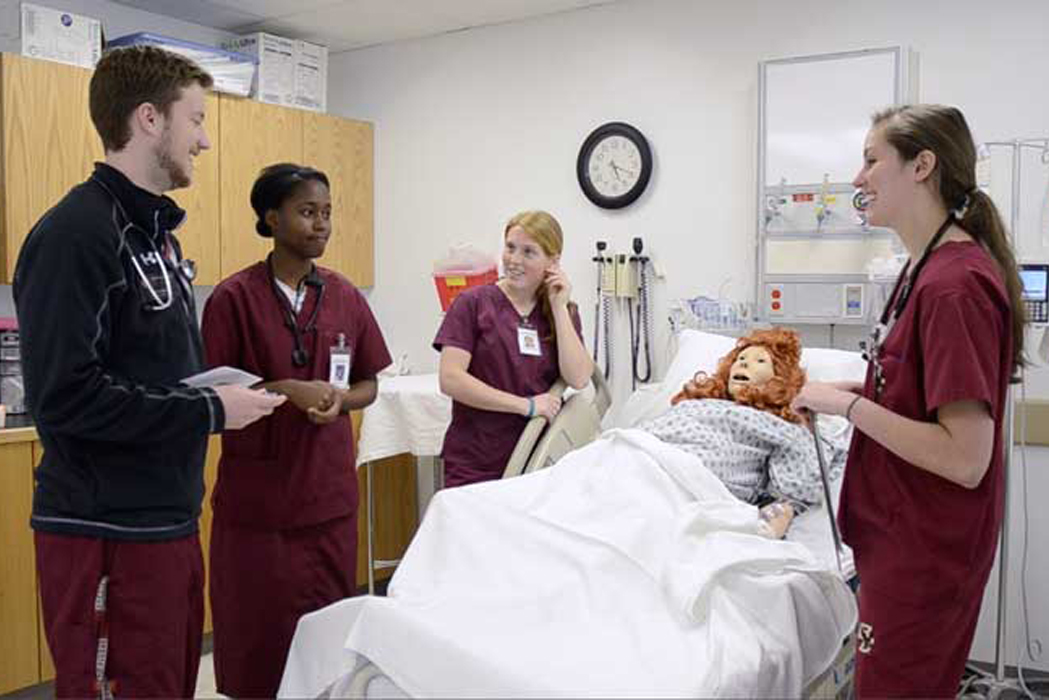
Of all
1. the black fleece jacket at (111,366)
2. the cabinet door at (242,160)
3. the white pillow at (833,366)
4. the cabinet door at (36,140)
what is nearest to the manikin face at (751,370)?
the white pillow at (833,366)

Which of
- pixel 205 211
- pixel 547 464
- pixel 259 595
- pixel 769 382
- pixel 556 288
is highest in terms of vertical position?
pixel 205 211

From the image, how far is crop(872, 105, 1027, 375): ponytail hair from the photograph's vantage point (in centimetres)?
160

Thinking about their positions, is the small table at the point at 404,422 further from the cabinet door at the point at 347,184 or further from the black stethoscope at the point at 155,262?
the black stethoscope at the point at 155,262

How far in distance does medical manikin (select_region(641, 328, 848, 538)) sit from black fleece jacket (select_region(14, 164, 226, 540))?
1326mm

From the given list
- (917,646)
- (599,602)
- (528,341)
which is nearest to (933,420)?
(917,646)

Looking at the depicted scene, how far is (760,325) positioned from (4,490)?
2.49 m

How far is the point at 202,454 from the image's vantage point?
1.83 metres

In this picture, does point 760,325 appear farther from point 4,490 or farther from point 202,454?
point 4,490

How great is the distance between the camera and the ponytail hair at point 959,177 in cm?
160

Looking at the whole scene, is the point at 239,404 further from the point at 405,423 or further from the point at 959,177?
the point at 405,423

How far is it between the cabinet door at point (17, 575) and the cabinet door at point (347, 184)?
1643mm

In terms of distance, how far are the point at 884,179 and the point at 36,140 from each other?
2.73m

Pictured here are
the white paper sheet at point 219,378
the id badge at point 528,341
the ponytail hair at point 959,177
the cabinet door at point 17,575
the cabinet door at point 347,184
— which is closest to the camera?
the ponytail hair at point 959,177

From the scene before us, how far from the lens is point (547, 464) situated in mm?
2709
